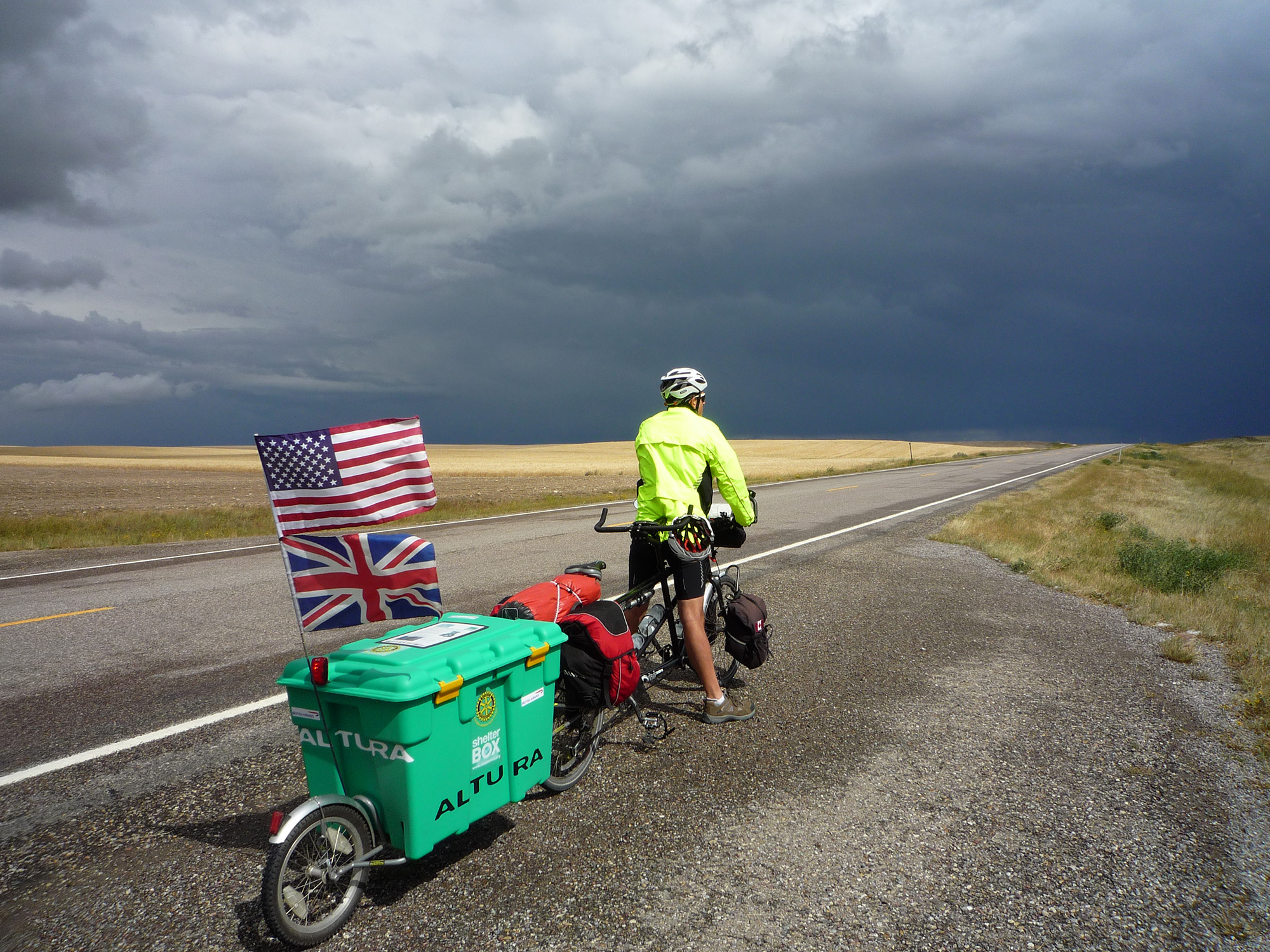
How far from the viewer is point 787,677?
225 inches

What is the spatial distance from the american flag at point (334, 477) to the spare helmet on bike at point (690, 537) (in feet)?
5.69

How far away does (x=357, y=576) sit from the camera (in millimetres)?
3250

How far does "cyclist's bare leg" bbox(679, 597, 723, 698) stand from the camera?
15.4ft

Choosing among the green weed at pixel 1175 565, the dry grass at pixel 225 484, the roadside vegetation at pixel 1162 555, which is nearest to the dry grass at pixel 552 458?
the dry grass at pixel 225 484

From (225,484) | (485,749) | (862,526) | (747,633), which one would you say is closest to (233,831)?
(485,749)

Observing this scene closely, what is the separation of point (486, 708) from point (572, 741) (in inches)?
43.8

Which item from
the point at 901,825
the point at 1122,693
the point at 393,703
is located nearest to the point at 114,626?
the point at 393,703

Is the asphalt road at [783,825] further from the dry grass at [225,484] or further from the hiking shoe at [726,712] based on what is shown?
the dry grass at [225,484]

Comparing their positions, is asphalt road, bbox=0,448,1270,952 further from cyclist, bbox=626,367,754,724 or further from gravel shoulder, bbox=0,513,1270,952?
cyclist, bbox=626,367,754,724

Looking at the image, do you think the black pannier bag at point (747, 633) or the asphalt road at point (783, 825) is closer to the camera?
the asphalt road at point (783, 825)

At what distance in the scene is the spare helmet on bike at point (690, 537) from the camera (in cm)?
448

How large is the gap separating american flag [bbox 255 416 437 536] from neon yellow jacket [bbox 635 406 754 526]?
1659 mm

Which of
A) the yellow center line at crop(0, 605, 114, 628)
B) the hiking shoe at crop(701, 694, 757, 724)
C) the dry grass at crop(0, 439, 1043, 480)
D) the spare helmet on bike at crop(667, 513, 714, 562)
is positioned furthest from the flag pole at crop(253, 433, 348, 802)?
the dry grass at crop(0, 439, 1043, 480)

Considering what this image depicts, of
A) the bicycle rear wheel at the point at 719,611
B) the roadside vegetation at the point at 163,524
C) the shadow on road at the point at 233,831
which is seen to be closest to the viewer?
the shadow on road at the point at 233,831
